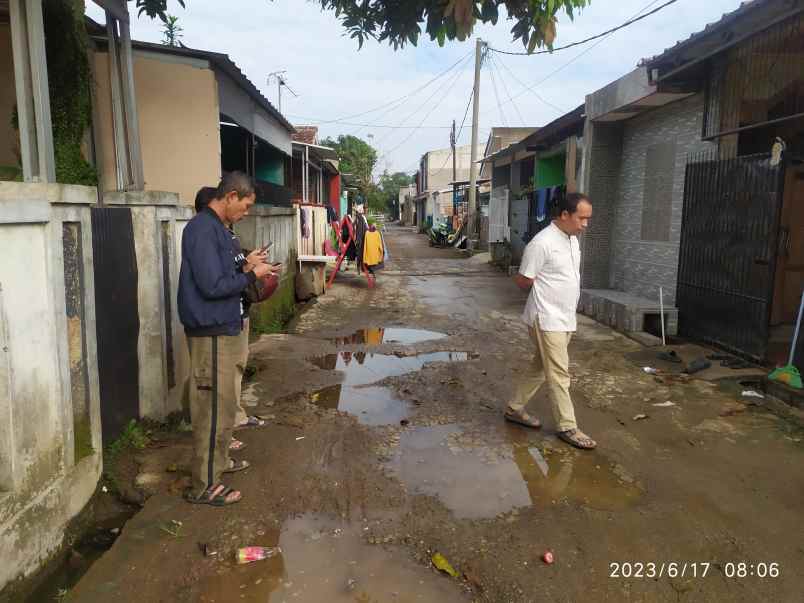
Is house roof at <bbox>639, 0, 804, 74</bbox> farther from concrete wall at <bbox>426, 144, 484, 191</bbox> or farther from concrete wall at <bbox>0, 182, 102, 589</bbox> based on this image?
concrete wall at <bbox>426, 144, 484, 191</bbox>

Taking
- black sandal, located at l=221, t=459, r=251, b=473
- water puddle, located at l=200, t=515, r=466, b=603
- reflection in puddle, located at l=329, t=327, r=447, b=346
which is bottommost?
water puddle, located at l=200, t=515, r=466, b=603

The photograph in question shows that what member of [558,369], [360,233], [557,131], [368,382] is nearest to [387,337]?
[368,382]

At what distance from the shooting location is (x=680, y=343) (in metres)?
7.46

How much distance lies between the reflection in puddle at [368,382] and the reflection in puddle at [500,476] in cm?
61

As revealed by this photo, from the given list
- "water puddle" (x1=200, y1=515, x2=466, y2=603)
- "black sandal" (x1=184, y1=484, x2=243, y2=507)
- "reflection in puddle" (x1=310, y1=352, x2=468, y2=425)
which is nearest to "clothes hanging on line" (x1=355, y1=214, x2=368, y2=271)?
"reflection in puddle" (x1=310, y1=352, x2=468, y2=425)

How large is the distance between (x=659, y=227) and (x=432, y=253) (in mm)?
14998

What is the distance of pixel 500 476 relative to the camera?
3854 millimetres

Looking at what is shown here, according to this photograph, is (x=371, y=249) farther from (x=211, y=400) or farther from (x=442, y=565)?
(x=442, y=565)

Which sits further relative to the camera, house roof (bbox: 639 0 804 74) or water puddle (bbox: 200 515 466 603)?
house roof (bbox: 639 0 804 74)

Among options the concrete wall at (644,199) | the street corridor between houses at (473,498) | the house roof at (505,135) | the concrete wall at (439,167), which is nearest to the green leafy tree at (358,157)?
the concrete wall at (439,167)

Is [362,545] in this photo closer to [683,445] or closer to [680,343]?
[683,445]

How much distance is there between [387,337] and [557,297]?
12.8 ft

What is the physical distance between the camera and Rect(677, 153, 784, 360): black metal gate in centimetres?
614

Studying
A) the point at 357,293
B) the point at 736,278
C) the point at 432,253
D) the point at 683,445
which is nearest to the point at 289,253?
the point at 357,293
